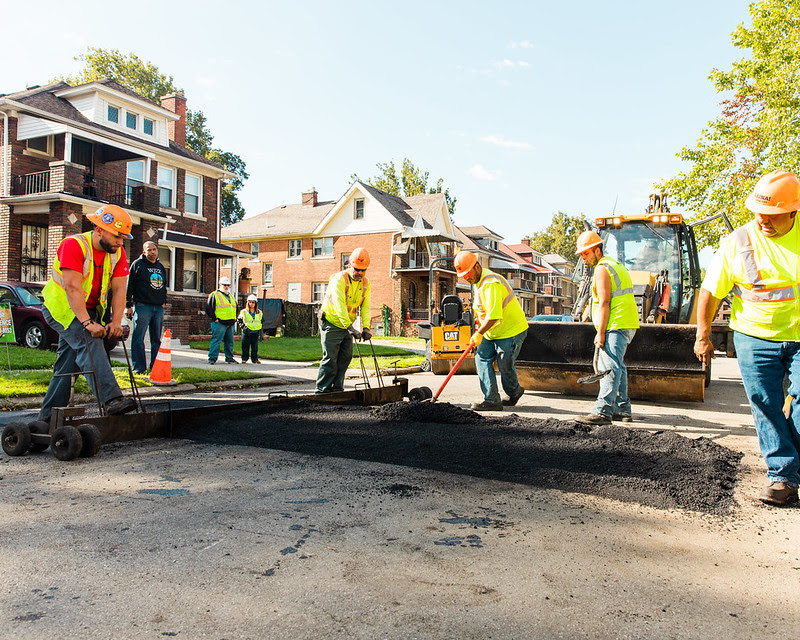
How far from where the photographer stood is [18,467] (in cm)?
429

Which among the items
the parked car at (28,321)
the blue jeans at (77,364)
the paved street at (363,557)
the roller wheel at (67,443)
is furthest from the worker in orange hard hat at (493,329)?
the parked car at (28,321)

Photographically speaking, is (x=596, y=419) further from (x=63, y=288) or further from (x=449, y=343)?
(x=449, y=343)

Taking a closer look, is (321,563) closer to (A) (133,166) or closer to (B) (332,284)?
(B) (332,284)

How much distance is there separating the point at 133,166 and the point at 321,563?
25.1 metres

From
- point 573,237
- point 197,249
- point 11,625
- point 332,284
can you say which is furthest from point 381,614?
point 573,237

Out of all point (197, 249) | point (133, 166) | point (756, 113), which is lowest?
point (197, 249)

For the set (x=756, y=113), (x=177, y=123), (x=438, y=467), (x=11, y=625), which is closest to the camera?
(x=11, y=625)

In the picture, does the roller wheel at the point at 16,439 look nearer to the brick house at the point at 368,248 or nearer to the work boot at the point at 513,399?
the work boot at the point at 513,399

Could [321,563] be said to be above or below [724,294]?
below

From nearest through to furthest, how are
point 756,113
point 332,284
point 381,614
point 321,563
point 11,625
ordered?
1. point 11,625
2. point 381,614
3. point 321,563
4. point 332,284
5. point 756,113

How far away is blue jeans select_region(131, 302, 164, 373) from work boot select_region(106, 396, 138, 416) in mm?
4297

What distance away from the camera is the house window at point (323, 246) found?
132 feet

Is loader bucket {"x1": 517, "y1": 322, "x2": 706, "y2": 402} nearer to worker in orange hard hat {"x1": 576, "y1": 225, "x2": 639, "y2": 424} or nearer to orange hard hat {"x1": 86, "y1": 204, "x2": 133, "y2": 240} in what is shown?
worker in orange hard hat {"x1": 576, "y1": 225, "x2": 639, "y2": 424}

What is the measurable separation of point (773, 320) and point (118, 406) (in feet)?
15.7
